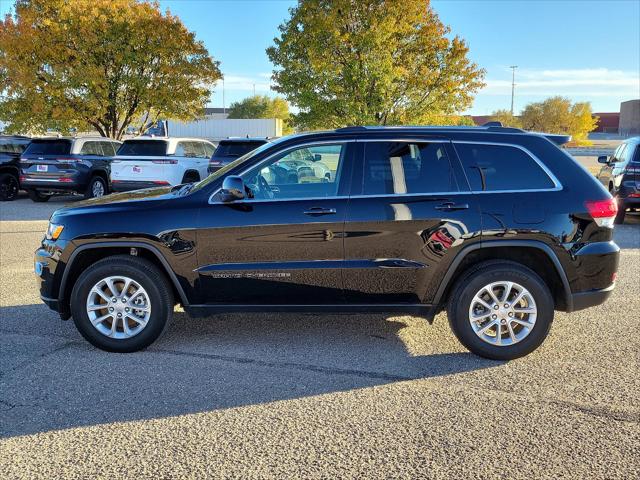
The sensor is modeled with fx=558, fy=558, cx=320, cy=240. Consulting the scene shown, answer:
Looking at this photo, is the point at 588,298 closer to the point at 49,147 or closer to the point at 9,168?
the point at 49,147

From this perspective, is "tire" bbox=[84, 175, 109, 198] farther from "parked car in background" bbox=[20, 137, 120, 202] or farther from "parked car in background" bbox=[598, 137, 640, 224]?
"parked car in background" bbox=[598, 137, 640, 224]

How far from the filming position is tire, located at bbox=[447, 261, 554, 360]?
432 cm

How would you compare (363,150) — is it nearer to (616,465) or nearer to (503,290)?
(503,290)

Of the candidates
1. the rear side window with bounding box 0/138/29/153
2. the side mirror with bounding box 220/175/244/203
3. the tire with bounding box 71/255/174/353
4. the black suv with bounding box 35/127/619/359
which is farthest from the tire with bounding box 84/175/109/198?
the side mirror with bounding box 220/175/244/203

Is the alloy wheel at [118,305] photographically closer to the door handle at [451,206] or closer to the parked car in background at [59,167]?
the door handle at [451,206]

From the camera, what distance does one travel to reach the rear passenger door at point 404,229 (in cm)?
431

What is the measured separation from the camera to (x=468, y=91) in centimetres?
2328

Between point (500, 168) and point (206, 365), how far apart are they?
110 inches

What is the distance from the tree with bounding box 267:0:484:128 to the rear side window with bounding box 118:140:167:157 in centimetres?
950

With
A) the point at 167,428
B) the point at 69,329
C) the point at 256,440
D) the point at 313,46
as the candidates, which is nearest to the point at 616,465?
the point at 256,440

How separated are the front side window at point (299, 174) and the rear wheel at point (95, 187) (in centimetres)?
1163

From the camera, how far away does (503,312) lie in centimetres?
436

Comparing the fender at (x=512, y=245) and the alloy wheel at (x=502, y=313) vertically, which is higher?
the fender at (x=512, y=245)

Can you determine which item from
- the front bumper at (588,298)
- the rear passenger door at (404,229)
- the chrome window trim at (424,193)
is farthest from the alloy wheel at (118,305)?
the front bumper at (588,298)
